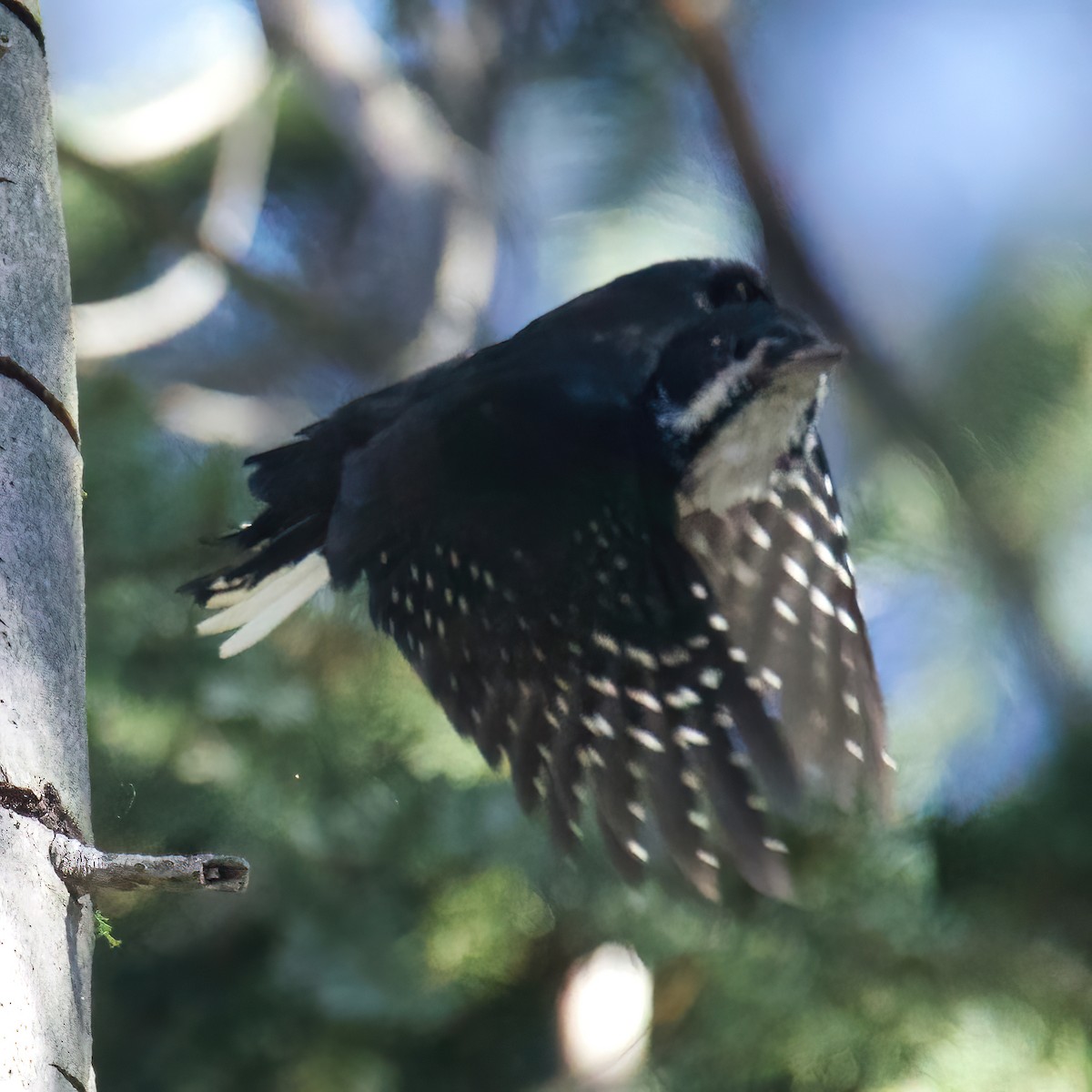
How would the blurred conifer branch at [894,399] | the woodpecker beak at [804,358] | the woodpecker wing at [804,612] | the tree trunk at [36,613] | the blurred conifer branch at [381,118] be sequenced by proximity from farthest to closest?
the blurred conifer branch at [381,118] → the blurred conifer branch at [894,399] → the woodpecker wing at [804,612] → the woodpecker beak at [804,358] → the tree trunk at [36,613]

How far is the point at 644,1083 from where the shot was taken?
98cm

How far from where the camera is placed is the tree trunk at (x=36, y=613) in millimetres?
318

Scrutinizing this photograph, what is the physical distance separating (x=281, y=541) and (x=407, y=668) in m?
0.19

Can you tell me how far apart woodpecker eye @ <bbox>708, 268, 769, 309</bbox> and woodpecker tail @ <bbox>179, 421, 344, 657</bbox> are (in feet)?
0.70

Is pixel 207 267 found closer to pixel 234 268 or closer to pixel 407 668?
pixel 234 268

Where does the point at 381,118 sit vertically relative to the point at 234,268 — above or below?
above

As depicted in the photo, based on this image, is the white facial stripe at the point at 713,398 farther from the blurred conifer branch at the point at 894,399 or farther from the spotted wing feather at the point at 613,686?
the blurred conifer branch at the point at 894,399

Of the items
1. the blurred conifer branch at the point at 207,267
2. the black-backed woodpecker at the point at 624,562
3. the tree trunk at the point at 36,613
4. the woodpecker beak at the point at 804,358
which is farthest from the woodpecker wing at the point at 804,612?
the blurred conifer branch at the point at 207,267

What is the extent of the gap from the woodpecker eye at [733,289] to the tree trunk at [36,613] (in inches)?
11.6

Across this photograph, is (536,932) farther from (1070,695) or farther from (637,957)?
(1070,695)

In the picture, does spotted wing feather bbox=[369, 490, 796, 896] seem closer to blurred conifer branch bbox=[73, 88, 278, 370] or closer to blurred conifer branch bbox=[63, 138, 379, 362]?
blurred conifer branch bbox=[63, 138, 379, 362]

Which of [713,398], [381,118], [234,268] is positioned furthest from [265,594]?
[381,118]

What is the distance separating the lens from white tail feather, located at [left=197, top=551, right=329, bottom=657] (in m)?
0.71

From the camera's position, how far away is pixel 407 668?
34.0 inches
